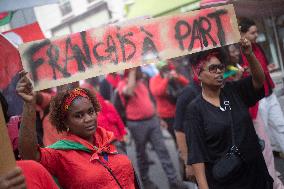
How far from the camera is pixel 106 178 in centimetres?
245

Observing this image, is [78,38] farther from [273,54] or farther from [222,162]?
[273,54]

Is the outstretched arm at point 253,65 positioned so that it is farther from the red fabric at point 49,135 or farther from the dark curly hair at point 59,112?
the red fabric at point 49,135

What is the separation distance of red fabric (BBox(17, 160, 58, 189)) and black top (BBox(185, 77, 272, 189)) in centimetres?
140

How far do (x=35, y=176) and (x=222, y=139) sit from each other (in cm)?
155

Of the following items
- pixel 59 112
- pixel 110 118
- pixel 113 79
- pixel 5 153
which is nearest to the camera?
pixel 5 153

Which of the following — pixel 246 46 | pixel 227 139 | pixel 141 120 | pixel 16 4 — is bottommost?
pixel 141 120

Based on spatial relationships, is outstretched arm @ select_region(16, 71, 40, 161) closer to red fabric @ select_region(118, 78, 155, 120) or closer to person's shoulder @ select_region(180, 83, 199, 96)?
person's shoulder @ select_region(180, 83, 199, 96)

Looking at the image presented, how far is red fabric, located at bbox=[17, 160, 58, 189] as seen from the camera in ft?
5.58

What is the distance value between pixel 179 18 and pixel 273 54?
522 cm

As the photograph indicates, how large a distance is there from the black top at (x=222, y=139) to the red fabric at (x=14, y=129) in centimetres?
120

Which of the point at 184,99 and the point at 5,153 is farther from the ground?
the point at 5,153

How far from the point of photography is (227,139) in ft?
9.50

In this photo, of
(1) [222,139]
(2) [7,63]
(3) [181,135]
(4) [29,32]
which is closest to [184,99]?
(3) [181,135]

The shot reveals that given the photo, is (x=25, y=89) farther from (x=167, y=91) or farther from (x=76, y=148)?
(x=167, y=91)
